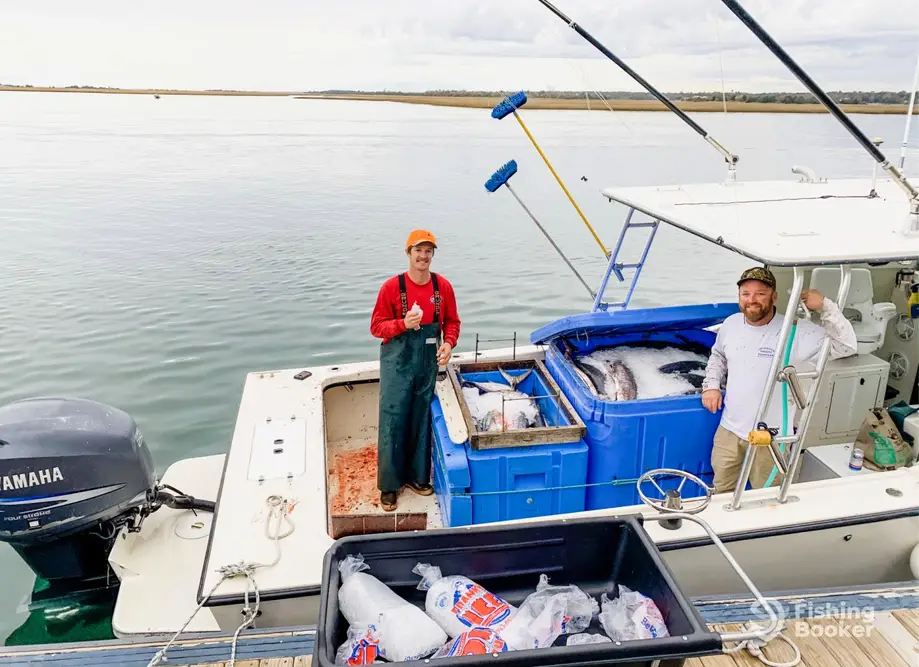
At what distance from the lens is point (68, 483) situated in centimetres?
308

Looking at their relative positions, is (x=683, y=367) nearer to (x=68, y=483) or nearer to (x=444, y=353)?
(x=444, y=353)

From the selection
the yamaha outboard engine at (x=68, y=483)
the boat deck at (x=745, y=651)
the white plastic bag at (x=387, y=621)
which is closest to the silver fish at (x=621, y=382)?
the boat deck at (x=745, y=651)

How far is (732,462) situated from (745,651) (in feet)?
3.45

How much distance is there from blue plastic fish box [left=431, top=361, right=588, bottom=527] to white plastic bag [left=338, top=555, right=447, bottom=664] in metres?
1.27

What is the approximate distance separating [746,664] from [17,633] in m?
3.87

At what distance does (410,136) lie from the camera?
41500 mm

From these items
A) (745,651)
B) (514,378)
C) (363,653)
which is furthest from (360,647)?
(514,378)

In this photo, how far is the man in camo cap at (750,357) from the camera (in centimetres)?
317

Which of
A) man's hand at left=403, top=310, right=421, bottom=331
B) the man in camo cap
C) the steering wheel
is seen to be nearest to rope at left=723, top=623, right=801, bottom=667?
the steering wheel

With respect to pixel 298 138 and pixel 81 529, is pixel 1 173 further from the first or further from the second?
pixel 81 529

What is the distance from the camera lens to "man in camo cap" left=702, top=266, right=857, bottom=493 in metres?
3.17

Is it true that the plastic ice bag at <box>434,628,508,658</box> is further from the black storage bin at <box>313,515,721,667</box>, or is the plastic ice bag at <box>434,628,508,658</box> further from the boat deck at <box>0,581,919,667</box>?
the boat deck at <box>0,581,919,667</box>

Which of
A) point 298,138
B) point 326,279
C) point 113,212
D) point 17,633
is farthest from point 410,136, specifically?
point 17,633

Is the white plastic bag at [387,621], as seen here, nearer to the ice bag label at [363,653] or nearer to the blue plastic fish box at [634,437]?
the ice bag label at [363,653]
